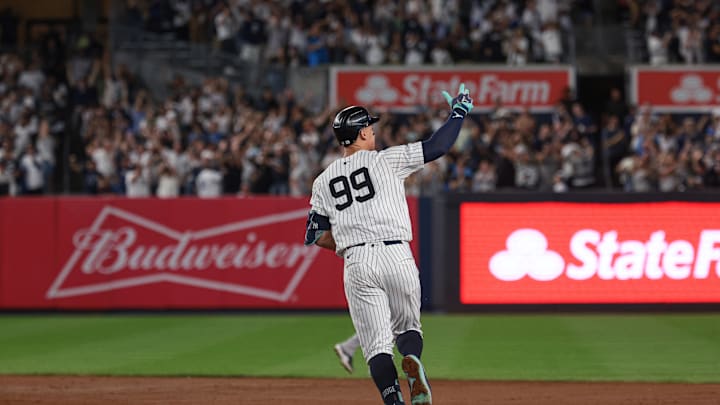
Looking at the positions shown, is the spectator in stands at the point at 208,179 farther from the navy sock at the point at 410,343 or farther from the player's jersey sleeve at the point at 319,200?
the navy sock at the point at 410,343

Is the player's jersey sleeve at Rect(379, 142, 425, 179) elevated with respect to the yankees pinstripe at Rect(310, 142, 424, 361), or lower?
elevated

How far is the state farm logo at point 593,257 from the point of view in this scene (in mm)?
17062

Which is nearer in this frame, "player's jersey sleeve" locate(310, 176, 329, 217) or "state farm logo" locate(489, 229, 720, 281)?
"player's jersey sleeve" locate(310, 176, 329, 217)

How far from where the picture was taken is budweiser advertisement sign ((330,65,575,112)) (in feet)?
87.5

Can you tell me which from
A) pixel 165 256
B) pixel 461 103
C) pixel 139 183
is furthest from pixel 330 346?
pixel 139 183

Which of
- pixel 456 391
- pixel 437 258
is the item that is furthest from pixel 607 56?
pixel 456 391

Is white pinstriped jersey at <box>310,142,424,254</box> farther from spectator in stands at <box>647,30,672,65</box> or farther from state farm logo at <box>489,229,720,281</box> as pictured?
spectator in stands at <box>647,30,672,65</box>

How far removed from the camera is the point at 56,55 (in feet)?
93.2

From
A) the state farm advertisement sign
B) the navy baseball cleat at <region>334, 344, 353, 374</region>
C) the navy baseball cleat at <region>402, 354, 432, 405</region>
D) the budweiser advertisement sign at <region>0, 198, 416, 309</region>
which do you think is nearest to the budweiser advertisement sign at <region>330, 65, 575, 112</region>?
the budweiser advertisement sign at <region>0, 198, 416, 309</region>

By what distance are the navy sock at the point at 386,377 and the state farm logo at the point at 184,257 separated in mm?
11003

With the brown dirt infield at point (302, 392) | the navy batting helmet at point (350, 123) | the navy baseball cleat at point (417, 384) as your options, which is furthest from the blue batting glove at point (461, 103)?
the brown dirt infield at point (302, 392)

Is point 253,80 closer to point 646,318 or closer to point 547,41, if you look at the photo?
point 547,41

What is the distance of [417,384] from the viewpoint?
707 cm

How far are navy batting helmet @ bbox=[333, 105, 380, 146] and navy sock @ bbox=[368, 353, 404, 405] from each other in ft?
4.66
